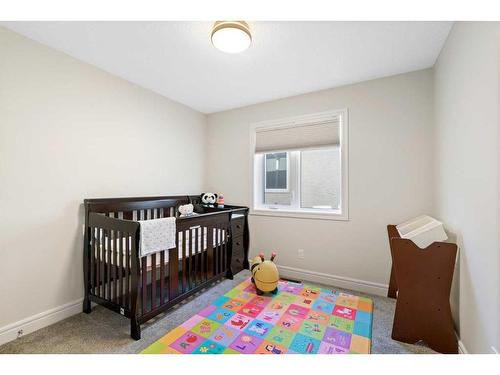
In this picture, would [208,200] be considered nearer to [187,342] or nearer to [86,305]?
[86,305]

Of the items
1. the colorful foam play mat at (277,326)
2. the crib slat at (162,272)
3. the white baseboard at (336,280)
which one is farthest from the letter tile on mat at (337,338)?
the crib slat at (162,272)

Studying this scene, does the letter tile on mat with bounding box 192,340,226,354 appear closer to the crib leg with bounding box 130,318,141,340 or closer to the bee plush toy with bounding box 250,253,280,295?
the crib leg with bounding box 130,318,141,340

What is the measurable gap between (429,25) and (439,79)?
0.56 meters

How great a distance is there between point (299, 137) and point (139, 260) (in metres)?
2.14

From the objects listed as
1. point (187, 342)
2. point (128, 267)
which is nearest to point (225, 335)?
point (187, 342)

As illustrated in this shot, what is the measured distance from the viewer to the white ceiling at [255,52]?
5.17 ft

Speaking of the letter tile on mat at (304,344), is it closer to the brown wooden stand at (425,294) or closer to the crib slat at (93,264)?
the brown wooden stand at (425,294)

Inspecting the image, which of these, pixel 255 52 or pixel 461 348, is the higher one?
pixel 255 52

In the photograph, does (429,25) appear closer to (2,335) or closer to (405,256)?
(405,256)

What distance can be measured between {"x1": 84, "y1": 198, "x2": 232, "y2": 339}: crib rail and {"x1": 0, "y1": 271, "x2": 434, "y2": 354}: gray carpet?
0.09 m

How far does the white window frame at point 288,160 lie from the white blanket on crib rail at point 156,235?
1.37 metres

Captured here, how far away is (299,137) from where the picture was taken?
2775 millimetres
